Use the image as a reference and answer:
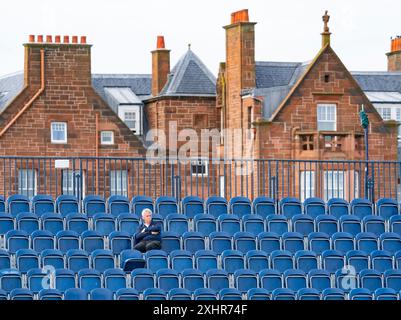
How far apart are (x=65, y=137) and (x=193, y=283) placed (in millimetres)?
48237

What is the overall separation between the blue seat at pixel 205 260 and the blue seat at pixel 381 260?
307 centimetres

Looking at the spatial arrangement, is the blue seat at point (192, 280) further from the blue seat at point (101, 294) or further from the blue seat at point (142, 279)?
the blue seat at point (101, 294)

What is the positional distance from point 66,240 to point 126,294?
292 cm

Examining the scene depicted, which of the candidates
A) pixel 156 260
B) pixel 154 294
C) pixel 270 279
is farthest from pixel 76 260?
pixel 270 279

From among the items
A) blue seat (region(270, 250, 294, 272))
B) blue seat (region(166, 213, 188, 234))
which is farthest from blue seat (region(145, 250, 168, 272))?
blue seat (region(270, 250, 294, 272))

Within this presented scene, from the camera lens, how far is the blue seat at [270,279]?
29469 millimetres

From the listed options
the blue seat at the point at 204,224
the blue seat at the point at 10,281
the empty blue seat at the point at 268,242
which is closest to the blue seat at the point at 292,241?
the empty blue seat at the point at 268,242

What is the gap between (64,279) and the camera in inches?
1125

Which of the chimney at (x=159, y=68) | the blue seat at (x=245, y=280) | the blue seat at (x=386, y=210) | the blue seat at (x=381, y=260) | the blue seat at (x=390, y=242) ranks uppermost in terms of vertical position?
the chimney at (x=159, y=68)
